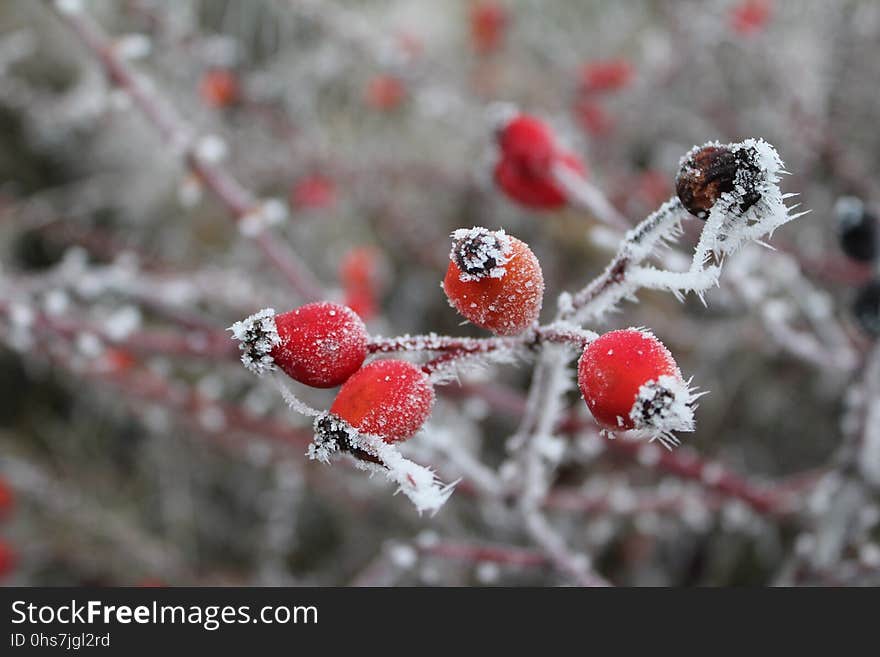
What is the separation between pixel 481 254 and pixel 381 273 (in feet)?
4.67

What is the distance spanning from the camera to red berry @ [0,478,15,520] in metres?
1.52

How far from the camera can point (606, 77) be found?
6.04 feet

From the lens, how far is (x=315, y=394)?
55.1 inches

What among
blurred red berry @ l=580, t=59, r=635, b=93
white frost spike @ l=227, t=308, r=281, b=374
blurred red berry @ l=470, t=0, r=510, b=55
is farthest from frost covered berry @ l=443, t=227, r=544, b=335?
blurred red berry @ l=470, t=0, r=510, b=55

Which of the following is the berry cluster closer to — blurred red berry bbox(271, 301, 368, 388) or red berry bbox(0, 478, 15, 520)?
blurred red berry bbox(271, 301, 368, 388)

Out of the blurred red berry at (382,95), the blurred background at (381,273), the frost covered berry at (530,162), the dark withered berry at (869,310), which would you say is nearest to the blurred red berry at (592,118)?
the blurred background at (381,273)

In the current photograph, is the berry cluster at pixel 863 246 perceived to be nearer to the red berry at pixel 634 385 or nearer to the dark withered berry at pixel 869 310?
the dark withered berry at pixel 869 310

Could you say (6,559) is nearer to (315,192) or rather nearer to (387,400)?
(315,192)

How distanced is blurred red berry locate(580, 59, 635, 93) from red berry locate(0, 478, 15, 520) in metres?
1.56

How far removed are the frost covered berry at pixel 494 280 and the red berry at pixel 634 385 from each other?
0.04m

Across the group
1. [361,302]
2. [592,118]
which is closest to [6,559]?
[361,302]

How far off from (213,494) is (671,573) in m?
1.03

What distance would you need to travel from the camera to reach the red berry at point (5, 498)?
1.52 metres
